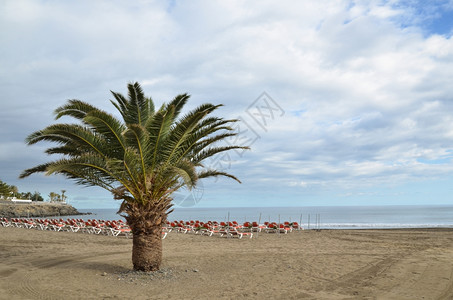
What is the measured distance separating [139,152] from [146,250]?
2519mm

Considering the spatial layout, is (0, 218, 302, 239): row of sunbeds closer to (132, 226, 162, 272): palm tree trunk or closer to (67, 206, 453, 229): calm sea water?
(67, 206, 453, 229): calm sea water

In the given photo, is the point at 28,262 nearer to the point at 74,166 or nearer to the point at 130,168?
the point at 74,166

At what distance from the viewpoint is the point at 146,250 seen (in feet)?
29.2

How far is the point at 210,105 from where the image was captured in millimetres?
8719

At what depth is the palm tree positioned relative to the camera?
8047 mm

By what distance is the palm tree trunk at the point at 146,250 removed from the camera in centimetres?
888

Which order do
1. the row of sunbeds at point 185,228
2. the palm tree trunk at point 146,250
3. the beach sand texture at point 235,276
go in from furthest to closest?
1. the row of sunbeds at point 185,228
2. the palm tree trunk at point 146,250
3. the beach sand texture at point 235,276

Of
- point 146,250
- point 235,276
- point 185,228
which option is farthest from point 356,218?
point 146,250

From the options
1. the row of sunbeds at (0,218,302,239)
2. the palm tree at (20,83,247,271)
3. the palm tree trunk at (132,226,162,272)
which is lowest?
the row of sunbeds at (0,218,302,239)

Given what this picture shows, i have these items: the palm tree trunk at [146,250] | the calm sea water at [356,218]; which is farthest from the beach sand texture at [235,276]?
the calm sea water at [356,218]

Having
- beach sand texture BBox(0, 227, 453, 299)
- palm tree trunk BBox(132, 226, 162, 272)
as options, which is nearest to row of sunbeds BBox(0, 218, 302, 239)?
beach sand texture BBox(0, 227, 453, 299)

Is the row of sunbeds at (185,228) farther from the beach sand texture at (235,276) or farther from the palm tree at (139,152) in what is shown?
the palm tree at (139,152)

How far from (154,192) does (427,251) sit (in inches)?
430

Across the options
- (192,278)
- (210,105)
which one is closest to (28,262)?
Answer: (192,278)
